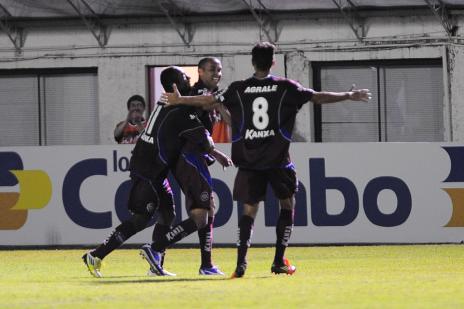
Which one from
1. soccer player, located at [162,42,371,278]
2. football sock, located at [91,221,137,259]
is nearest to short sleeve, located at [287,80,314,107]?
soccer player, located at [162,42,371,278]

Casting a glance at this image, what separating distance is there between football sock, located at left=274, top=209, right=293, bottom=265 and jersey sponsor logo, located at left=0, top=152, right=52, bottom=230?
7.88 m

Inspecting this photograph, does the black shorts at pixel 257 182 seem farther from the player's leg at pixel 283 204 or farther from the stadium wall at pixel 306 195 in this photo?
the stadium wall at pixel 306 195

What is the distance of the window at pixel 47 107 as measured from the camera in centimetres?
3294

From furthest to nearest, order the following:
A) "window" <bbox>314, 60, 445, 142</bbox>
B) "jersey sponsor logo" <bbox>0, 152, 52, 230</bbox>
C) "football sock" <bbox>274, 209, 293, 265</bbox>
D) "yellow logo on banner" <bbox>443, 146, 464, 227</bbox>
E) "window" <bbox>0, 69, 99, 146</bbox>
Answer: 1. "window" <bbox>0, 69, 99, 146</bbox>
2. "window" <bbox>314, 60, 445, 142</bbox>
3. "jersey sponsor logo" <bbox>0, 152, 52, 230</bbox>
4. "yellow logo on banner" <bbox>443, 146, 464, 227</bbox>
5. "football sock" <bbox>274, 209, 293, 265</bbox>

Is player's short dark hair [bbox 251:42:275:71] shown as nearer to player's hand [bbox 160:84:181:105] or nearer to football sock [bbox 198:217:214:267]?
player's hand [bbox 160:84:181:105]

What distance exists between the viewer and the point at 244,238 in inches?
539

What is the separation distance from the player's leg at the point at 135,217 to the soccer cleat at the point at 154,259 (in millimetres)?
281

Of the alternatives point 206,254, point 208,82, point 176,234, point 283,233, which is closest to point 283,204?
point 283,233

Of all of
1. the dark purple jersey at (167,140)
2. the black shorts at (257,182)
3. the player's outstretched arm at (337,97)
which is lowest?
the black shorts at (257,182)

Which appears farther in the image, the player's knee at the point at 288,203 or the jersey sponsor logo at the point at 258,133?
the player's knee at the point at 288,203

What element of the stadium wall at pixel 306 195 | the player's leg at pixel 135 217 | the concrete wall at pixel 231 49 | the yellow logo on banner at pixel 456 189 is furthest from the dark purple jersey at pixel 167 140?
the concrete wall at pixel 231 49

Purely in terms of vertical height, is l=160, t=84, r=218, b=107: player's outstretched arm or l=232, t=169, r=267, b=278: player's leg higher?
l=160, t=84, r=218, b=107: player's outstretched arm

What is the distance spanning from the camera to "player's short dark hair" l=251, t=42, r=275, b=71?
44.6 ft

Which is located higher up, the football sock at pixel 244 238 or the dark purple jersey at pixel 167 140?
the dark purple jersey at pixel 167 140
